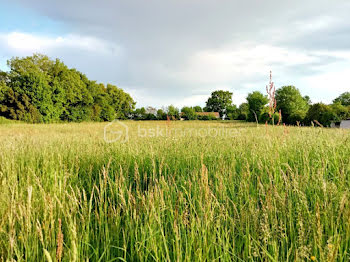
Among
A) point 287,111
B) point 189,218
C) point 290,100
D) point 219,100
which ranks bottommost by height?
point 189,218

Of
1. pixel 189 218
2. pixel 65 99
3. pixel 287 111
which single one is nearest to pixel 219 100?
pixel 287 111

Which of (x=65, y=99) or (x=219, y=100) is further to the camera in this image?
(x=219, y=100)

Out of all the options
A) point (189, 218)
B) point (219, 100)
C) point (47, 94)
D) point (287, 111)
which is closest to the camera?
point (189, 218)

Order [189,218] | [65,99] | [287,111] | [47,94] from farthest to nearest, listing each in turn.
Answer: [287,111] < [65,99] < [47,94] < [189,218]

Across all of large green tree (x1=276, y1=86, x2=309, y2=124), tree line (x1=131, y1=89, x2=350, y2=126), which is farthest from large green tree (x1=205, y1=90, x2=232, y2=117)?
large green tree (x1=276, y1=86, x2=309, y2=124)

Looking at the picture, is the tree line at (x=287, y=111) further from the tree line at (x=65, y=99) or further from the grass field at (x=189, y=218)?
the grass field at (x=189, y=218)

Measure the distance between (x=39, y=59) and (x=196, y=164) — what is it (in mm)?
44263

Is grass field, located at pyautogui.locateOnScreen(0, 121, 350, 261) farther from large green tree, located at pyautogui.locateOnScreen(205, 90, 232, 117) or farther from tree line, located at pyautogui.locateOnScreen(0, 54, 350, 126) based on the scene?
large green tree, located at pyautogui.locateOnScreen(205, 90, 232, 117)

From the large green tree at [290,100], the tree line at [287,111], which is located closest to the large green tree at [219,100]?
the tree line at [287,111]

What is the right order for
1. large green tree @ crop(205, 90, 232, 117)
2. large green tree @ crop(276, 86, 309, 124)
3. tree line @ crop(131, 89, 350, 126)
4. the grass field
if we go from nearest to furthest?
the grass field, tree line @ crop(131, 89, 350, 126), large green tree @ crop(276, 86, 309, 124), large green tree @ crop(205, 90, 232, 117)

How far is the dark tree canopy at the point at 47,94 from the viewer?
26.0 metres

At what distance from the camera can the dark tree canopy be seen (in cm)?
2603

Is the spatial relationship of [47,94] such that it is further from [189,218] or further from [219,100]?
[219,100]

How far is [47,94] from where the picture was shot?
27891 millimetres
